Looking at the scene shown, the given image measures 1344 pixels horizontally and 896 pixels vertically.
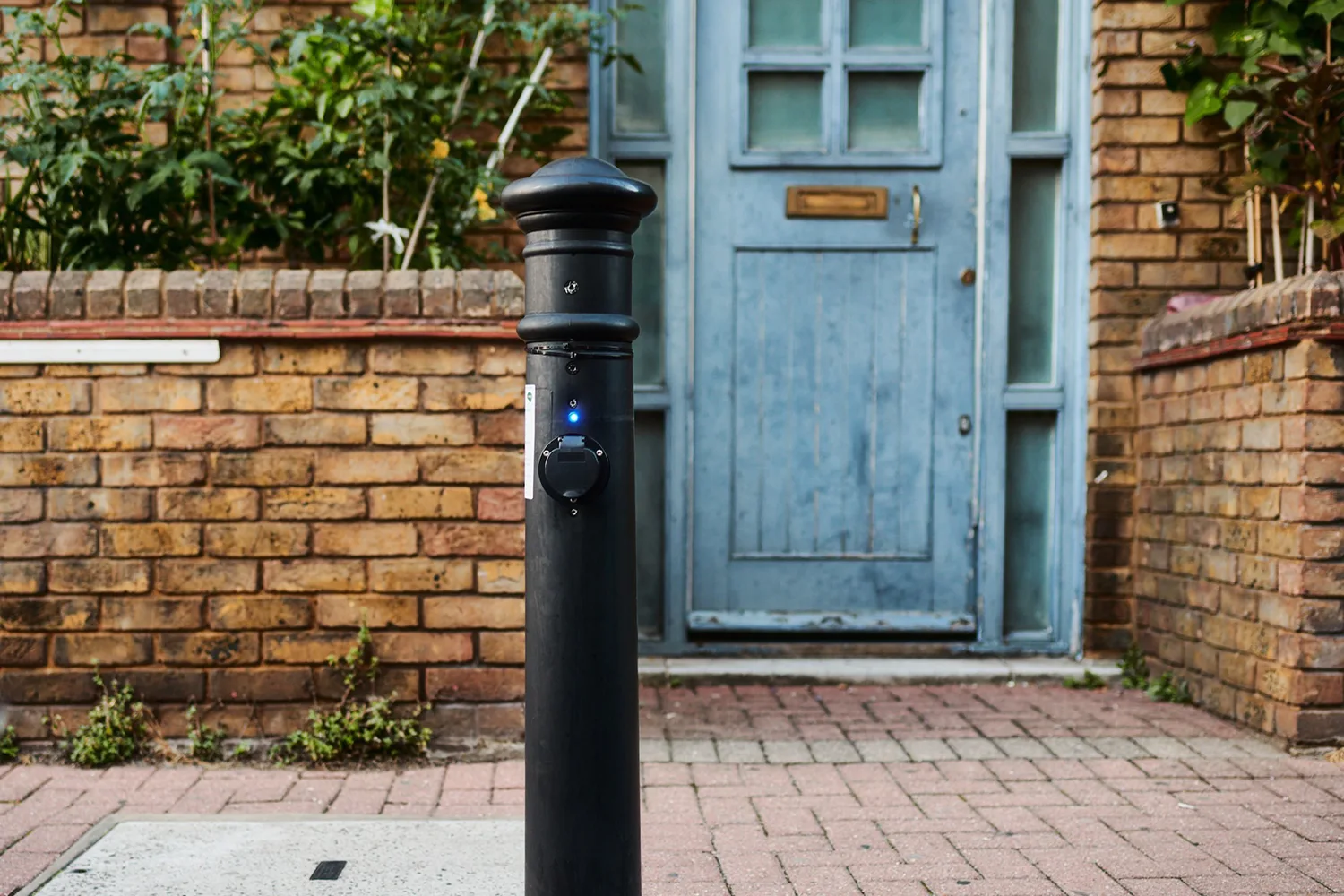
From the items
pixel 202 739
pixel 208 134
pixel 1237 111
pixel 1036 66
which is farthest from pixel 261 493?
pixel 1237 111

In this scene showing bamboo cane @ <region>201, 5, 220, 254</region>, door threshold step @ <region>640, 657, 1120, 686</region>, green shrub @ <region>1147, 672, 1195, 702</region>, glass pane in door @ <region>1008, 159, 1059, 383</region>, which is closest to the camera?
bamboo cane @ <region>201, 5, 220, 254</region>

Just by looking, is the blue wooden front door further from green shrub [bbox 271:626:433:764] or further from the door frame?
green shrub [bbox 271:626:433:764]

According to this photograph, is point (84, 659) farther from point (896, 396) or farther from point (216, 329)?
point (896, 396)

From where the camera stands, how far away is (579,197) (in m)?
2.11

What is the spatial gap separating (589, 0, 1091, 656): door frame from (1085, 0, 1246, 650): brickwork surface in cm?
12

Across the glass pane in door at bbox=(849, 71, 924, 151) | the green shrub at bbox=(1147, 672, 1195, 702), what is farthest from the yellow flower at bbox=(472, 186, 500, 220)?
the green shrub at bbox=(1147, 672, 1195, 702)

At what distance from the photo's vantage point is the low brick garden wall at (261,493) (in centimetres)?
385

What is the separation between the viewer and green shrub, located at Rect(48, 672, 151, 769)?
12.3 feet

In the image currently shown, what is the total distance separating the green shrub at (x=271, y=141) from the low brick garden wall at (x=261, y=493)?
335mm

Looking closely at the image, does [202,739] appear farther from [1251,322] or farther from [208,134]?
[1251,322]

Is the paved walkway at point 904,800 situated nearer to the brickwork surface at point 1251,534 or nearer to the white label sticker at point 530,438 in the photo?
the brickwork surface at point 1251,534

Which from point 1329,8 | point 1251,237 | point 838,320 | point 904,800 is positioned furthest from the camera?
point 838,320

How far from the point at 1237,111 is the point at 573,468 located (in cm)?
346

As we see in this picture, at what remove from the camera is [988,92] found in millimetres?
5117
